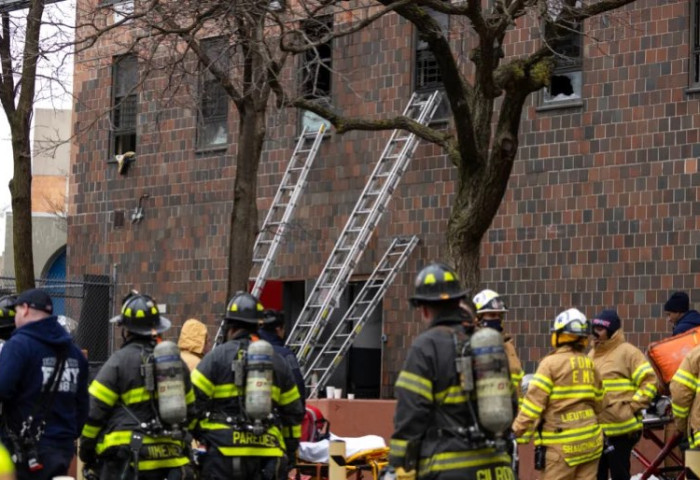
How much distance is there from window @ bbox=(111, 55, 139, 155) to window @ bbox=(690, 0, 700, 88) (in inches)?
420

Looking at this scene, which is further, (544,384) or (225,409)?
(544,384)

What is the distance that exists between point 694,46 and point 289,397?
31.7 feet

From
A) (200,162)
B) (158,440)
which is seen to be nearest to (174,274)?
(200,162)

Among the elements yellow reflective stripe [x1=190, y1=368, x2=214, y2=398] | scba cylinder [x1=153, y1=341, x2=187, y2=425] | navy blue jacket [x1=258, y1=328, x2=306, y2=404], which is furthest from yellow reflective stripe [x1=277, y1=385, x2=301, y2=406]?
navy blue jacket [x1=258, y1=328, x2=306, y2=404]

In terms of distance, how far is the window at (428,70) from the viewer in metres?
21.2

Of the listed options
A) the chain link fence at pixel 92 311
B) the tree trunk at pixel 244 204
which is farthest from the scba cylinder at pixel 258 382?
the chain link fence at pixel 92 311

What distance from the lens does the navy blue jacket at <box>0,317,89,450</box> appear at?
9.77m

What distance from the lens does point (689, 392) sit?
11.9 m

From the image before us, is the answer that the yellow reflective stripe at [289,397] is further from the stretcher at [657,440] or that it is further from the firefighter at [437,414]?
the stretcher at [657,440]

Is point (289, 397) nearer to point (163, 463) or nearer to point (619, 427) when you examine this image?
point (163, 463)

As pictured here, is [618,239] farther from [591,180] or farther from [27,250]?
[27,250]

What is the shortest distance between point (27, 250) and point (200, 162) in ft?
18.1

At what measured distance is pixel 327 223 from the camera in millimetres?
22500

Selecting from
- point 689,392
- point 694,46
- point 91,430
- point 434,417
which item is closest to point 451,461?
point 434,417
